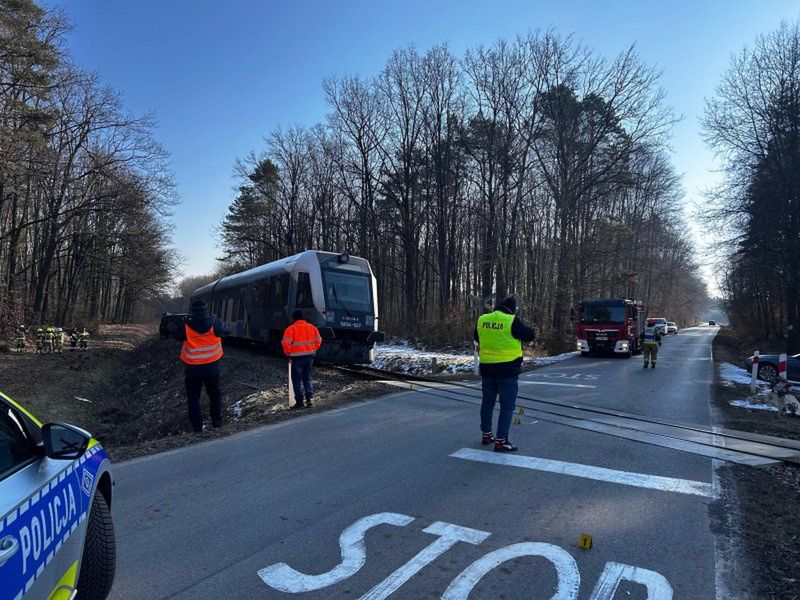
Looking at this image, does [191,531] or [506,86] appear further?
[506,86]

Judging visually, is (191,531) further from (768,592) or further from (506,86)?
(506,86)

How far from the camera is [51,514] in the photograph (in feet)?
7.85

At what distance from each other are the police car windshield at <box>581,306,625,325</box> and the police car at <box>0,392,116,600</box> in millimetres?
23761

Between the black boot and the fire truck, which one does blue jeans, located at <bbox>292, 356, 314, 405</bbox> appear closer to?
the black boot

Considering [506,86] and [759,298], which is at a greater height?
[506,86]

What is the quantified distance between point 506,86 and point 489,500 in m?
31.6

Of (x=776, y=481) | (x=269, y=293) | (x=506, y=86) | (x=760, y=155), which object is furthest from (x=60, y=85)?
(x=760, y=155)

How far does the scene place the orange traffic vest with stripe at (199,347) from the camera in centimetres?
806

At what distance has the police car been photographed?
205 cm

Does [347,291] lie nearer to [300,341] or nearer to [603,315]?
[300,341]

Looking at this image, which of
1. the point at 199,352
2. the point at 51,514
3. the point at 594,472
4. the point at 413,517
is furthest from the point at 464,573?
the point at 199,352

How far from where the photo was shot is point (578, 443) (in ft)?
23.3

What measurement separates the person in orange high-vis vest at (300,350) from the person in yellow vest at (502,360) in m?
4.15

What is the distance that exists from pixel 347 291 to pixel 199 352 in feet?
27.4
